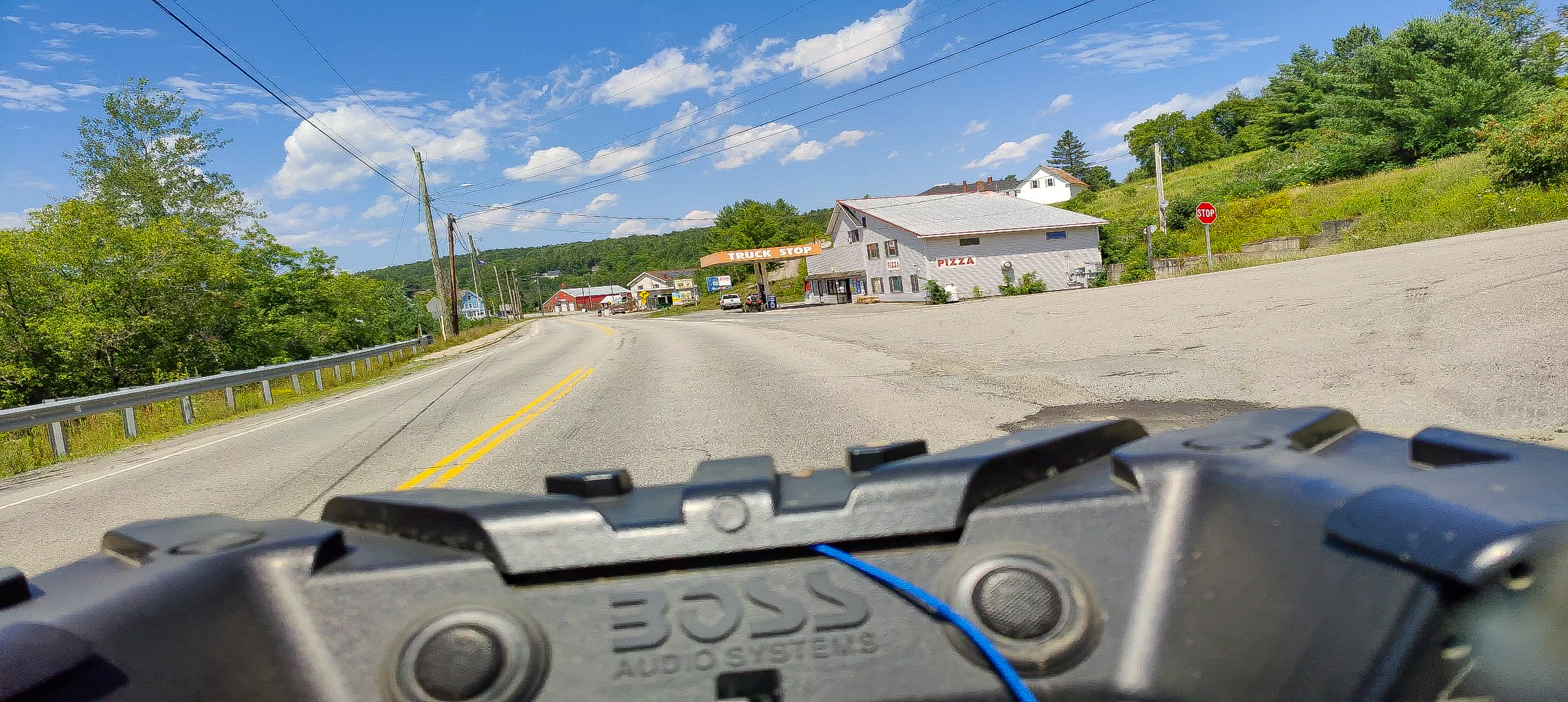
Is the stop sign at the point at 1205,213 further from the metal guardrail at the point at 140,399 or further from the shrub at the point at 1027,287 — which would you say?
the metal guardrail at the point at 140,399

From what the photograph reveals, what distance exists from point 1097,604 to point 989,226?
4495 centimetres

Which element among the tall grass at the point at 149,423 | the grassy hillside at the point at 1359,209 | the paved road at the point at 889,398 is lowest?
the paved road at the point at 889,398

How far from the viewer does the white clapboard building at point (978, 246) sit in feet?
144

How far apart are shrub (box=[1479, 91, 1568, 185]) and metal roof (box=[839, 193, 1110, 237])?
1764 cm

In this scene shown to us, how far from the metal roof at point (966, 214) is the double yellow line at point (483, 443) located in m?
33.8

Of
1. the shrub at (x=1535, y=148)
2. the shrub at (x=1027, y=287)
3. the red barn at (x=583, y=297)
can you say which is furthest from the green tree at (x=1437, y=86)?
the red barn at (x=583, y=297)

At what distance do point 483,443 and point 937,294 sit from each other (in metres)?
34.5

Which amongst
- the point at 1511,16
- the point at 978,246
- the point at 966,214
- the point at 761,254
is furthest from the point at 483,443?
the point at 1511,16

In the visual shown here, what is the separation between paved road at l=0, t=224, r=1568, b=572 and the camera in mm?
6371

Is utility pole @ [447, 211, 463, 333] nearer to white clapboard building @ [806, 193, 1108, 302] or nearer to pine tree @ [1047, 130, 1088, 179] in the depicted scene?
white clapboard building @ [806, 193, 1108, 302]

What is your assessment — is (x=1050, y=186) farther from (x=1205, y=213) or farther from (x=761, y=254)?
(x=1205, y=213)

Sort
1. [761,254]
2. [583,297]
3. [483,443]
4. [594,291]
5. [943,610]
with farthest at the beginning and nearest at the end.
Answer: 1. [594,291]
2. [583,297]
3. [761,254]
4. [483,443]
5. [943,610]

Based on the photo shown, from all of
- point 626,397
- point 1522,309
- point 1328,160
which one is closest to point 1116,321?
point 1522,309

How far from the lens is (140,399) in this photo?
518 inches
